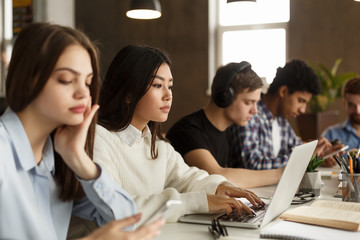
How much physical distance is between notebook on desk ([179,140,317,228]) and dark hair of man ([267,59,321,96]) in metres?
1.69

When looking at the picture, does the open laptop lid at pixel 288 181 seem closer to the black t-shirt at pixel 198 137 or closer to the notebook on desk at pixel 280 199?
the notebook on desk at pixel 280 199

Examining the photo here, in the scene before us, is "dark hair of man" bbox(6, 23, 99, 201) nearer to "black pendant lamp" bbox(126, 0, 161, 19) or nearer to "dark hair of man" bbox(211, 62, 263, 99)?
"dark hair of man" bbox(211, 62, 263, 99)

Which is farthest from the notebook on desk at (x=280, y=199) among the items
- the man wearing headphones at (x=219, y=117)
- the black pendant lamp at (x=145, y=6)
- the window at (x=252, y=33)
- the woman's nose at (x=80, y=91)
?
the window at (x=252, y=33)

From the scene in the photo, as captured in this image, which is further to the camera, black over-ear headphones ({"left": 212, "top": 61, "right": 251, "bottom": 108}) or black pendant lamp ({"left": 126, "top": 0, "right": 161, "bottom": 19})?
black pendant lamp ({"left": 126, "top": 0, "right": 161, "bottom": 19})

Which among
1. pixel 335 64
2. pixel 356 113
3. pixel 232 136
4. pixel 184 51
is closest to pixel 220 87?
pixel 232 136

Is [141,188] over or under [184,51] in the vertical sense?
under

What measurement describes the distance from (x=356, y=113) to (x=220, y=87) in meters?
1.51

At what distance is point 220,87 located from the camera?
2.35 metres

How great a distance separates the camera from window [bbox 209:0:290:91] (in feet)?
18.3

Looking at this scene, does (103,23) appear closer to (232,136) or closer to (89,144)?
(232,136)

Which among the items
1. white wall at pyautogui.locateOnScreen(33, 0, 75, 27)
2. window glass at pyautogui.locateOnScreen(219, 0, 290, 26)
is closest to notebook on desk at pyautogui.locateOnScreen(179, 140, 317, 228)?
window glass at pyautogui.locateOnScreen(219, 0, 290, 26)

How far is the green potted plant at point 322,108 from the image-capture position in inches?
186

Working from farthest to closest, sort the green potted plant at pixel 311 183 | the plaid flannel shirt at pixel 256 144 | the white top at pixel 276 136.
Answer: the white top at pixel 276 136
the plaid flannel shirt at pixel 256 144
the green potted plant at pixel 311 183

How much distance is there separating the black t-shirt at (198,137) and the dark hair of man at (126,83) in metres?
0.59
